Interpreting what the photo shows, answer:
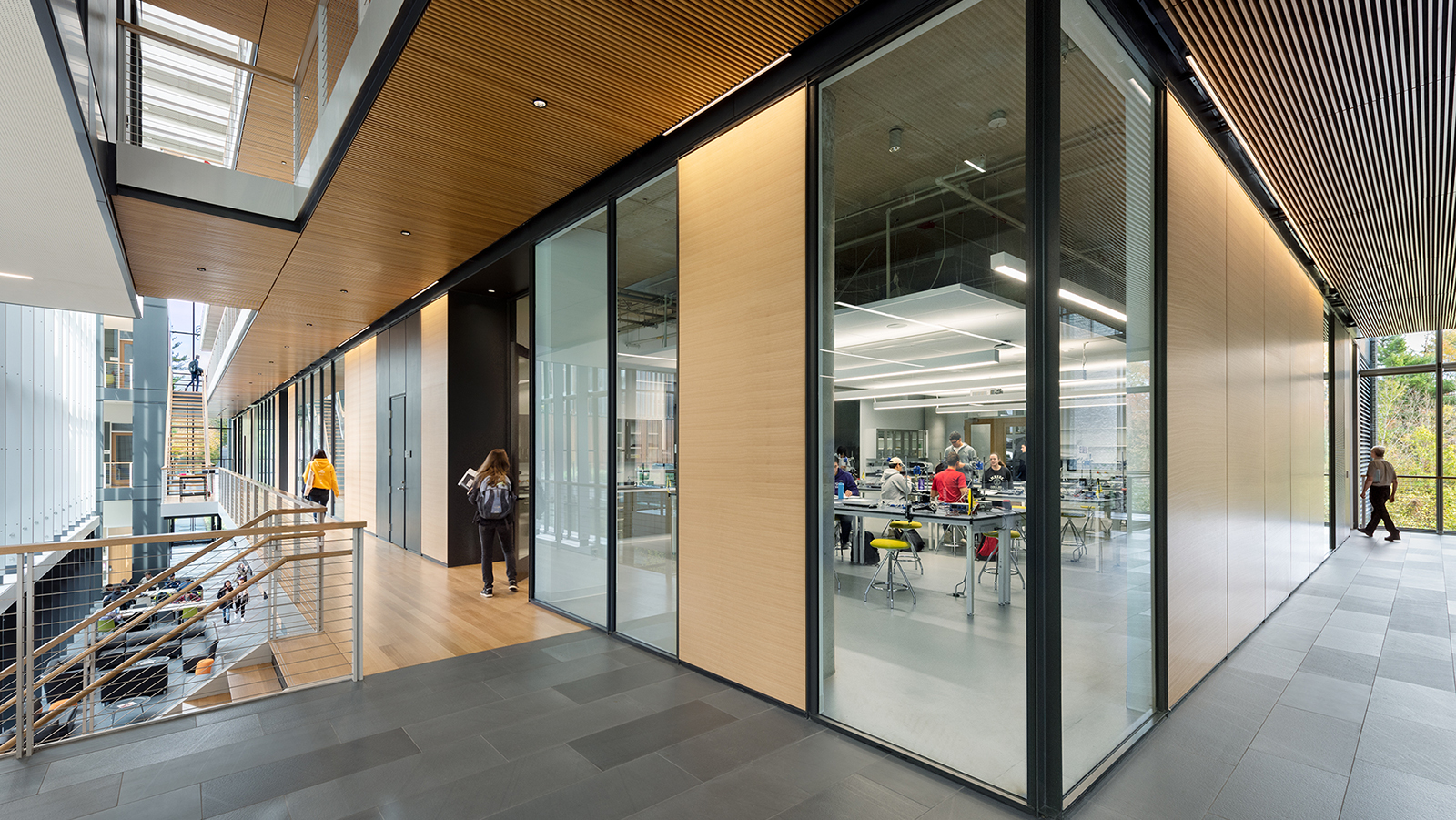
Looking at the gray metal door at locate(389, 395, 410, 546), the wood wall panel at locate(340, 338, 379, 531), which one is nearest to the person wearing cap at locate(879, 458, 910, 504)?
the gray metal door at locate(389, 395, 410, 546)

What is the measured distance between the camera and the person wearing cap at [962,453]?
10.1ft

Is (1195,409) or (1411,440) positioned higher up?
(1195,409)

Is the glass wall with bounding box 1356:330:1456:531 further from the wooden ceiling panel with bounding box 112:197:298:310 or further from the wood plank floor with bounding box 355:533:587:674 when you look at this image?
the wooden ceiling panel with bounding box 112:197:298:310

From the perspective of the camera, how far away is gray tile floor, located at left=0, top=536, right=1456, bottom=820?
2.58 meters

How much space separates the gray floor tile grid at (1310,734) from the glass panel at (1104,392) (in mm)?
246

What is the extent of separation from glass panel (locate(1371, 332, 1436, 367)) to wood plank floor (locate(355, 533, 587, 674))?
51.3ft

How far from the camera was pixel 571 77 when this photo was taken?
3.56 meters

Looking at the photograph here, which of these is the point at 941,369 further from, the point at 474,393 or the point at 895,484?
the point at 474,393

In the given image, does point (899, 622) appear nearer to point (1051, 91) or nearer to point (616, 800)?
point (616, 800)

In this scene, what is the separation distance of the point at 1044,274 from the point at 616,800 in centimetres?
274

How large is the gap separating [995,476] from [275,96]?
28.1 feet

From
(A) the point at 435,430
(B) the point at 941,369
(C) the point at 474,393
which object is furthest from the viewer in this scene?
(A) the point at 435,430

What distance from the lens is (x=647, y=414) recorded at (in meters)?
4.79

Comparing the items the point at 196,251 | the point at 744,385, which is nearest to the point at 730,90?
the point at 744,385
